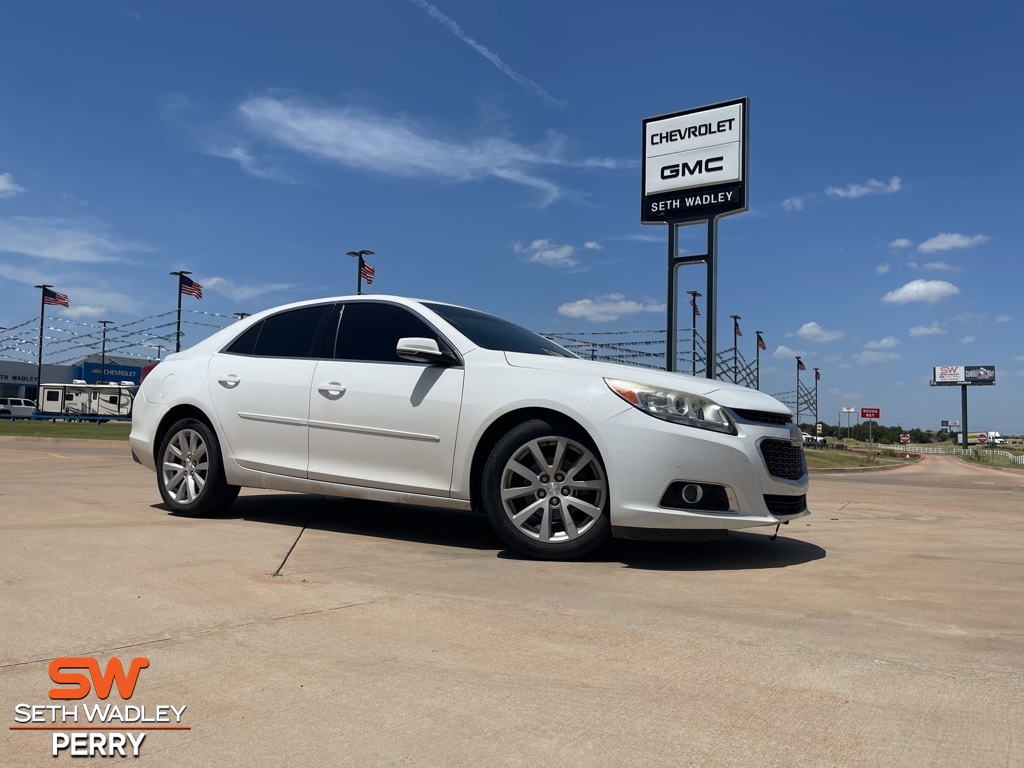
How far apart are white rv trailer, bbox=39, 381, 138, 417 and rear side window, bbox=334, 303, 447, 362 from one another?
57.5 metres

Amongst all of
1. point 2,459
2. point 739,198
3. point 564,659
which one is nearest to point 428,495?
point 564,659

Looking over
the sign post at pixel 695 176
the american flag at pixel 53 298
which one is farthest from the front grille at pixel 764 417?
the american flag at pixel 53 298

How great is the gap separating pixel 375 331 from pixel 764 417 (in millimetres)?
2583

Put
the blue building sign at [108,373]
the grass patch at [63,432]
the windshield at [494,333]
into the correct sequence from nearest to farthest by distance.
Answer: the windshield at [494,333]
the grass patch at [63,432]
the blue building sign at [108,373]

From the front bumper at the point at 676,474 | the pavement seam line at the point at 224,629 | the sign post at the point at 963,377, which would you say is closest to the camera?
the pavement seam line at the point at 224,629

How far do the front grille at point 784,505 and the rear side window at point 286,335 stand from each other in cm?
315

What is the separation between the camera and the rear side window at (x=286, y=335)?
5625mm

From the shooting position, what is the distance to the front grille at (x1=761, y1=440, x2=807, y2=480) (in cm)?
449

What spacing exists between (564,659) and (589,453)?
191 cm

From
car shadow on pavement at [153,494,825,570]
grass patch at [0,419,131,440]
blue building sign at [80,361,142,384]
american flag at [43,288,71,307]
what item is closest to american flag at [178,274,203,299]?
grass patch at [0,419,131,440]

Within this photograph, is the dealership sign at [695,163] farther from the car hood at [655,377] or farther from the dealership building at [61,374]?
the dealership building at [61,374]

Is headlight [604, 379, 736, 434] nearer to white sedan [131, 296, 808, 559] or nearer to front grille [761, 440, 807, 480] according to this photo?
white sedan [131, 296, 808, 559]

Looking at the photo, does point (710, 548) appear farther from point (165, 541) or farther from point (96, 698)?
point (96, 698)

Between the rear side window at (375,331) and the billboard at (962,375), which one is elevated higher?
the billboard at (962,375)
